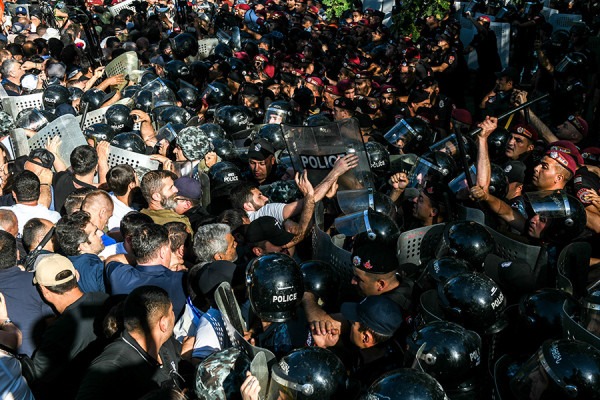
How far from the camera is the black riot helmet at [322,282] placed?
422 centimetres

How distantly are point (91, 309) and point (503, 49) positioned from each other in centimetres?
1227

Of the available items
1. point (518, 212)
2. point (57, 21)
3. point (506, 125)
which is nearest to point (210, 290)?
point (518, 212)

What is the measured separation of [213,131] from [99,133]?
177 centimetres

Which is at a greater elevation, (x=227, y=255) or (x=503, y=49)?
(x=227, y=255)

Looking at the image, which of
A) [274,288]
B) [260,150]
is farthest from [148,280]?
[260,150]

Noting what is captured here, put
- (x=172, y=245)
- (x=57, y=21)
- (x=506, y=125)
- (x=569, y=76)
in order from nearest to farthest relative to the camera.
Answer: (x=172, y=245) < (x=506, y=125) < (x=569, y=76) < (x=57, y=21)

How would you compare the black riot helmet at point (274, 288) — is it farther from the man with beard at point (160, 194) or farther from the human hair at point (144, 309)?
the man with beard at point (160, 194)

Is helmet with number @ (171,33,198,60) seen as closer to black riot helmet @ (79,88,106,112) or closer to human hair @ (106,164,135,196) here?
black riot helmet @ (79,88,106,112)

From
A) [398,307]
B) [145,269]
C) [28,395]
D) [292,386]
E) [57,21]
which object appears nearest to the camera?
[292,386]

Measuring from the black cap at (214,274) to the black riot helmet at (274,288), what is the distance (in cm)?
40

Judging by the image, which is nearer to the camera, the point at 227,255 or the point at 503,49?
the point at 227,255

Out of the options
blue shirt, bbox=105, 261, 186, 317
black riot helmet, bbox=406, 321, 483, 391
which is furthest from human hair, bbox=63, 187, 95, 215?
black riot helmet, bbox=406, 321, 483, 391

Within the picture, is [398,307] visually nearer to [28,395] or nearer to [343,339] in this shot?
[343,339]

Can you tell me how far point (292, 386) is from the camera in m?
2.73
